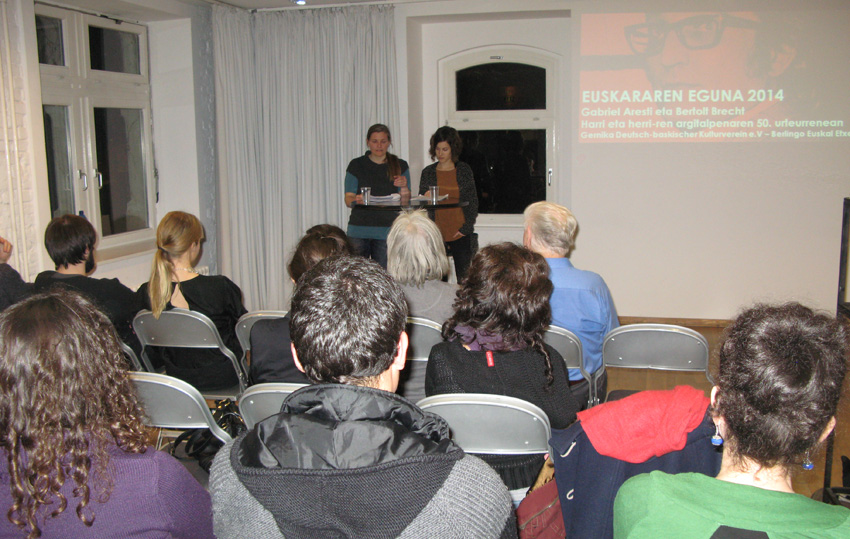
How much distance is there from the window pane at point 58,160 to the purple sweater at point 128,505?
350 centimetres

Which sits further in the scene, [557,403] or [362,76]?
[362,76]

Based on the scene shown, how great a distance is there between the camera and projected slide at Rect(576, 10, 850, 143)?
481cm

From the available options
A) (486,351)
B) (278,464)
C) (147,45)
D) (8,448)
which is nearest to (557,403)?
(486,351)

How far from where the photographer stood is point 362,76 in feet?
17.7

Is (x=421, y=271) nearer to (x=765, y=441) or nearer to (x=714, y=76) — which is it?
(x=765, y=441)

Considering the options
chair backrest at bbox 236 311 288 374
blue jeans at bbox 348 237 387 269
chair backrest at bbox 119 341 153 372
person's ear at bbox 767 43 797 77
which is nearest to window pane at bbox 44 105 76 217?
chair backrest at bbox 119 341 153 372

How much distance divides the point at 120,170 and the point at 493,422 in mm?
4144

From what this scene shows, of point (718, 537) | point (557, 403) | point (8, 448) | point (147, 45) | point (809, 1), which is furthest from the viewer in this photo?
point (147, 45)

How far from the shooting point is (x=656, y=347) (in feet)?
8.50

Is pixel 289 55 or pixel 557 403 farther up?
pixel 289 55

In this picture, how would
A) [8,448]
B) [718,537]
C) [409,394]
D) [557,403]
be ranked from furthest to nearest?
[409,394], [557,403], [8,448], [718,537]

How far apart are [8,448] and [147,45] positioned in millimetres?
4693

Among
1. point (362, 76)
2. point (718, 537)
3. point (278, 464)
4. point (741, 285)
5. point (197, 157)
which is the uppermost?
point (362, 76)

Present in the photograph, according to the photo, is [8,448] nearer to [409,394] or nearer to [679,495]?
[679,495]
